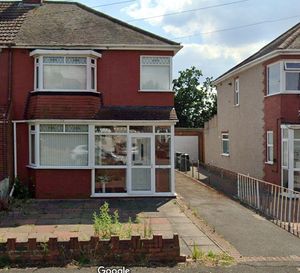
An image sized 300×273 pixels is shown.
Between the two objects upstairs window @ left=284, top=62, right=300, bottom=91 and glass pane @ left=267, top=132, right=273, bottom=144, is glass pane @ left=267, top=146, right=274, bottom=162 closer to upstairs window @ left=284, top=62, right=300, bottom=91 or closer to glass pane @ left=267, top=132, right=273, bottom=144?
glass pane @ left=267, top=132, right=273, bottom=144

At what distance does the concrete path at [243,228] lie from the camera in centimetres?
844

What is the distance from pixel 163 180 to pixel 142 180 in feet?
2.37

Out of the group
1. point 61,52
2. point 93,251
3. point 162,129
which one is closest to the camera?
point 93,251

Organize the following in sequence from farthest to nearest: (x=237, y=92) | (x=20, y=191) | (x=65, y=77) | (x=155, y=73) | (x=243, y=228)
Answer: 1. (x=237, y=92)
2. (x=155, y=73)
3. (x=65, y=77)
4. (x=20, y=191)
5. (x=243, y=228)

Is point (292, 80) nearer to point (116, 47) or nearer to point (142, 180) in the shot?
point (116, 47)

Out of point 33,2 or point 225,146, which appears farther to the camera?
point 225,146

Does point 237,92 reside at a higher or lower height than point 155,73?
higher

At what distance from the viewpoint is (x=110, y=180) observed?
14750mm

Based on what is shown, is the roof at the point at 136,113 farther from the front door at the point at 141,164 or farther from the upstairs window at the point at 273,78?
the upstairs window at the point at 273,78

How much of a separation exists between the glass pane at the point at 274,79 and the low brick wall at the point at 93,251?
36.2 ft

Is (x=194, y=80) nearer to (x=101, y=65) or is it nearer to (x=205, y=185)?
(x=205, y=185)

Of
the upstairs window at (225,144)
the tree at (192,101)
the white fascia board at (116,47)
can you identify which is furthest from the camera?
the tree at (192,101)

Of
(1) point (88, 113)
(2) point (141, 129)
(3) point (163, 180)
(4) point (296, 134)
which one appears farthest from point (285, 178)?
(1) point (88, 113)

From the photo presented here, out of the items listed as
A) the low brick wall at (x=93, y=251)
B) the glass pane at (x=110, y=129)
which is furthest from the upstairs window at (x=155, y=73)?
the low brick wall at (x=93, y=251)
